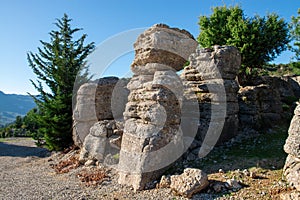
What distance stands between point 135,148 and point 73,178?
13.0 feet

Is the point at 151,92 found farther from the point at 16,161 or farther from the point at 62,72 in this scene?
the point at 16,161

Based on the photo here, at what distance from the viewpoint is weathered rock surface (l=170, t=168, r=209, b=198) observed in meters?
7.34

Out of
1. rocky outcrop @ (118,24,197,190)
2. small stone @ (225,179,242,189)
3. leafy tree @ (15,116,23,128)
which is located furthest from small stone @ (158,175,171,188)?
leafy tree @ (15,116,23,128)

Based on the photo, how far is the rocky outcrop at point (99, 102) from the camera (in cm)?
1487

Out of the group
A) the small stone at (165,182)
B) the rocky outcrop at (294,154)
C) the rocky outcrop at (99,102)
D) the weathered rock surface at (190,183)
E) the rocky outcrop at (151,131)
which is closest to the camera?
the rocky outcrop at (294,154)

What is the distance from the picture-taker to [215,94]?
11.9 metres

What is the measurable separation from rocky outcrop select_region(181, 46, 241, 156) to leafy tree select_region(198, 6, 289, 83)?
13.8 ft

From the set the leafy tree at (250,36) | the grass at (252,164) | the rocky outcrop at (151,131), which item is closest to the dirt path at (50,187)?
the rocky outcrop at (151,131)

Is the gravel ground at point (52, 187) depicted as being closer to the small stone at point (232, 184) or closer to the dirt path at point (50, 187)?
the dirt path at point (50, 187)

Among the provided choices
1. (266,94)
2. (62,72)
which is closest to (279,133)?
(266,94)

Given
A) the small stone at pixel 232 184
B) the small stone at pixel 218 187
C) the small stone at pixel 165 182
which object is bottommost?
the small stone at pixel 165 182

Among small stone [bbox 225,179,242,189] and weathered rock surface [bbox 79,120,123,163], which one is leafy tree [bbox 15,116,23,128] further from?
small stone [bbox 225,179,242,189]

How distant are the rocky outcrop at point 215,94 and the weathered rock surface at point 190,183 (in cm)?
342

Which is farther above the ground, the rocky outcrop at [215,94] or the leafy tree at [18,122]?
the rocky outcrop at [215,94]
